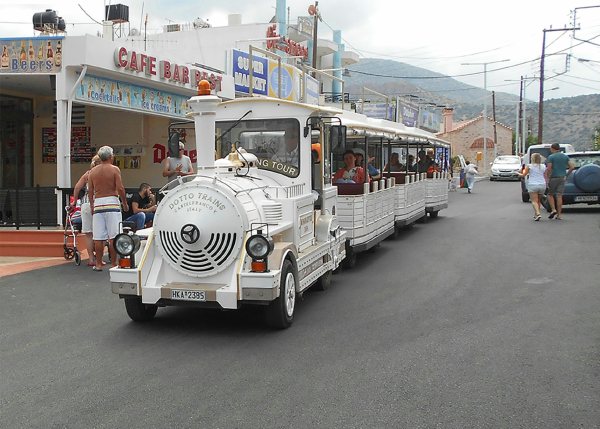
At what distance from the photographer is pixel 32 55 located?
40.3ft

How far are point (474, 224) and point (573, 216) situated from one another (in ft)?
10.4

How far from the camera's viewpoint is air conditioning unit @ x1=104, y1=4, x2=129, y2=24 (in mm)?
18000

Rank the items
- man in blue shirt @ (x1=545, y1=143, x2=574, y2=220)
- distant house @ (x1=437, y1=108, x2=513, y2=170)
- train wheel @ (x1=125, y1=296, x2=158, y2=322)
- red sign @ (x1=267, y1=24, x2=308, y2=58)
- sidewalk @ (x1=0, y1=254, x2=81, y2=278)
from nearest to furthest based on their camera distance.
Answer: train wheel @ (x1=125, y1=296, x2=158, y2=322), sidewalk @ (x1=0, y1=254, x2=81, y2=278), man in blue shirt @ (x1=545, y1=143, x2=574, y2=220), red sign @ (x1=267, y1=24, x2=308, y2=58), distant house @ (x1=437, y1=108, x2=513, y2=170)

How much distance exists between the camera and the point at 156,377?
539 cm

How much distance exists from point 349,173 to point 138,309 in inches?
220

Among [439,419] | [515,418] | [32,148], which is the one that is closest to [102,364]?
[439,419]

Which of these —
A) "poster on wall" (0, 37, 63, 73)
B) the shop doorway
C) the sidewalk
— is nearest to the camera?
the sidewalk

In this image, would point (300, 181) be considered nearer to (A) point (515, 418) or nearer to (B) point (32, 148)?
(A) point (515, 418)

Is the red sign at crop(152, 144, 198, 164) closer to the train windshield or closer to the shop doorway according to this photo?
the shop doorway

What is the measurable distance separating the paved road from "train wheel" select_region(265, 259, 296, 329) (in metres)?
0.12

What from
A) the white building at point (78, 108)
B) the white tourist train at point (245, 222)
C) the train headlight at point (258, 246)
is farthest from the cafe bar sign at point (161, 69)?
the train headlight at point (258, 246)

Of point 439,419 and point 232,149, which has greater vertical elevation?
point 232,149

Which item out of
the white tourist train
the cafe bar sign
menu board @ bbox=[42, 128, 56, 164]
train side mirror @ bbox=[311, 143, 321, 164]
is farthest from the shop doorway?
train side mirror @ bbox=[311, 143, 321, 164]

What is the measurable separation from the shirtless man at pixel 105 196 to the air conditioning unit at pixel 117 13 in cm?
910
